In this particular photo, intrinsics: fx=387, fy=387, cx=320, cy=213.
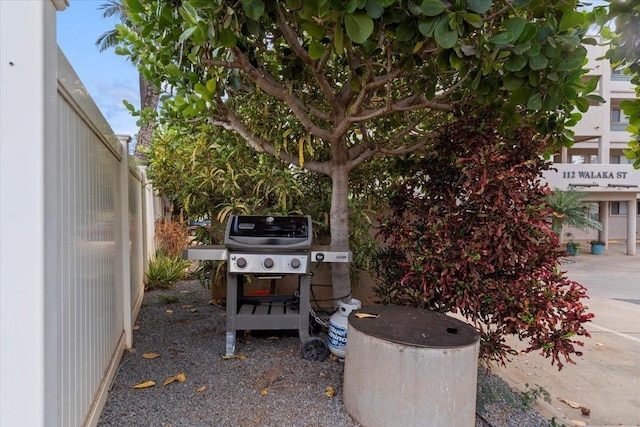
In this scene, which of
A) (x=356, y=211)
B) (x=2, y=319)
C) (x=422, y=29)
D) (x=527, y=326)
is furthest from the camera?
(x=356, y=211)

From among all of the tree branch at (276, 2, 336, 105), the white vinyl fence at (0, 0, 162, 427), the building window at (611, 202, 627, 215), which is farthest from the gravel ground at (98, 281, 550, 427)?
the building window at (611, 202, 627, 215)

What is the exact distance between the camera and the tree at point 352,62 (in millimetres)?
2207

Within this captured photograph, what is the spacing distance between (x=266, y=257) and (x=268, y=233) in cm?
27

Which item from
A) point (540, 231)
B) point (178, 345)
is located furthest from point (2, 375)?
point (540, 231)

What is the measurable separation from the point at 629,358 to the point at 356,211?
3648 millimetres

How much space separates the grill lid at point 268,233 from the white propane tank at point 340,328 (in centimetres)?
63

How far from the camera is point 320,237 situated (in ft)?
17.0

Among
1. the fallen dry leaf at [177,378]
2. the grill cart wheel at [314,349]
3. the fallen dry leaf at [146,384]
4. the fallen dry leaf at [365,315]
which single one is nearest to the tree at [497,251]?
the fallen dry leaf at [365,315]

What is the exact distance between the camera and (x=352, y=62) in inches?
126

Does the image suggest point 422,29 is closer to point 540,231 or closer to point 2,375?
point 540,231

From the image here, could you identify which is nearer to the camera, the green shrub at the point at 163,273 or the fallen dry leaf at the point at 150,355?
the fallen dry leaf at the point at 150,355

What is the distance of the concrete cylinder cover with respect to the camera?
234 centimetres

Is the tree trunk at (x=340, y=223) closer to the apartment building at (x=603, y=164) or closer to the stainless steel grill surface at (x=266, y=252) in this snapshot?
the stainless steel grill surface at (x=266, y=252)

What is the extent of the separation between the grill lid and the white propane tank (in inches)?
24.9
